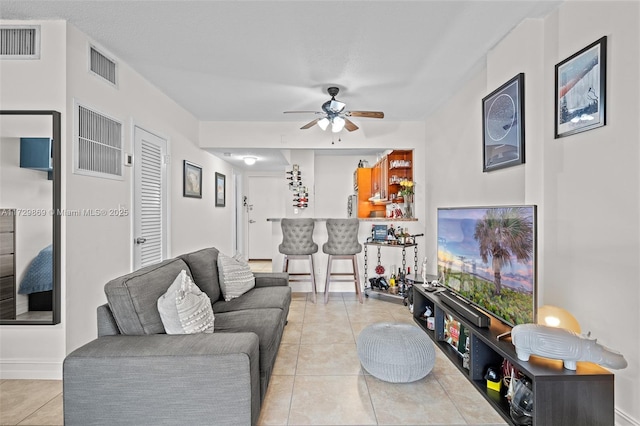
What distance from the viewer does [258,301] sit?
277cm

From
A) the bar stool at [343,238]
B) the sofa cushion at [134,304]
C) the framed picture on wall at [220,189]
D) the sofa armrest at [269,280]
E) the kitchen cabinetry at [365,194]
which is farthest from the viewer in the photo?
the kitchen cabinetry at [365,194]

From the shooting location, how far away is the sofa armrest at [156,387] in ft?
4.99

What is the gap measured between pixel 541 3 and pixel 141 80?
11.0 feet

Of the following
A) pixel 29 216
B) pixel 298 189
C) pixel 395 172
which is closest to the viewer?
pixel 29 216

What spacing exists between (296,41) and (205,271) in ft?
6.48

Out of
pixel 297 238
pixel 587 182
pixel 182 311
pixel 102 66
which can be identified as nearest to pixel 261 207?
pixel 297 238

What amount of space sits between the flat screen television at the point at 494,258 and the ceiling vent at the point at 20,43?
3.30 meters

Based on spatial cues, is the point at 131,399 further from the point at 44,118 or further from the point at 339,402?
the point at 44,118

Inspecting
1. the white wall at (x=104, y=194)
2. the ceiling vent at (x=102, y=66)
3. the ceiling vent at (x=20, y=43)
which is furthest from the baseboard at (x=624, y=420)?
the ceiling vent at (x=20, y=43)

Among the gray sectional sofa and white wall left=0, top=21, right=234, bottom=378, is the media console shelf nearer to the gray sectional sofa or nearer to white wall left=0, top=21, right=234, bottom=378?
the gray sectional sofa

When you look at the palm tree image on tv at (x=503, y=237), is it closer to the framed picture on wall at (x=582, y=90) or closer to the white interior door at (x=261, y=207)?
the framed picture on wall at (x=582, y=90)

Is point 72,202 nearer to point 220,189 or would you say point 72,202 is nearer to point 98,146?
point 98,146

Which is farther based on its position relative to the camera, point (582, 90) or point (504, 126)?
point (504, 126)

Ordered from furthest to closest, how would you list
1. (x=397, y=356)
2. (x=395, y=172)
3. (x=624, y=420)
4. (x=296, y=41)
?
1. (x=395, y=172)
2. (x=296, y=41)
3. (x=397, y=356)
4. (x=624, y=420)
